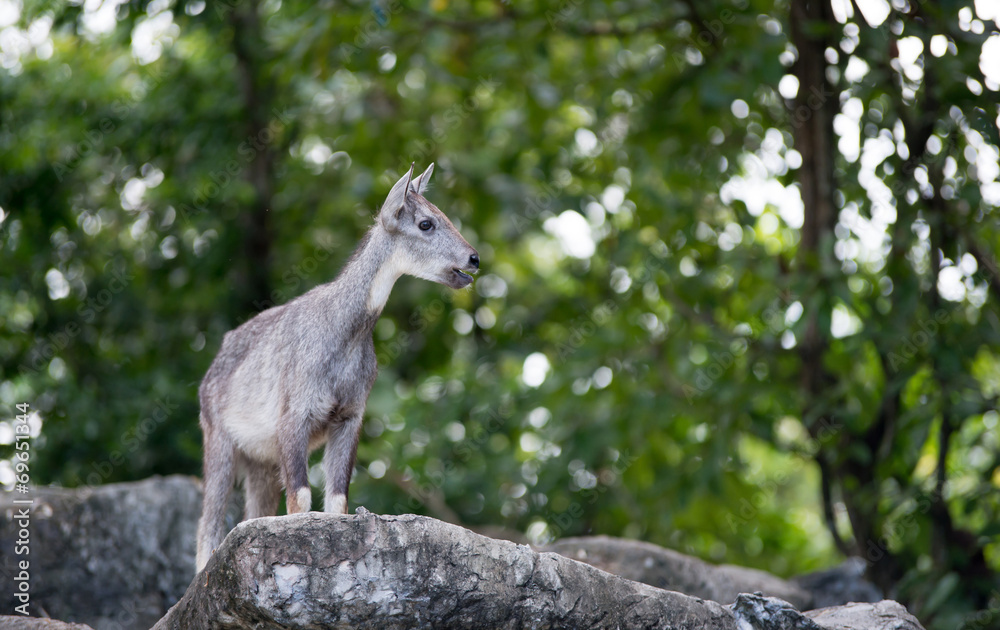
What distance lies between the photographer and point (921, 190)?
8578 mm

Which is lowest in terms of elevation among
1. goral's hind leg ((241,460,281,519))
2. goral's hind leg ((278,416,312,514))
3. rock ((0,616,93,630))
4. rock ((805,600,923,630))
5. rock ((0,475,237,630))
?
rock ((0,475,237,630))

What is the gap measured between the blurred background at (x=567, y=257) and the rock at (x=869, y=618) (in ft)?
8.37

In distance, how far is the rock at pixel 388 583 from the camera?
155 inches

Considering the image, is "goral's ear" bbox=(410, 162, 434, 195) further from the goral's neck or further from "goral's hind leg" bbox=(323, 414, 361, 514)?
"goral's hind leg" bbox=(323, 414, 361, 514)

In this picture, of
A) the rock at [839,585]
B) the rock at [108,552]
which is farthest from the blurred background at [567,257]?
the rock at [108,552]

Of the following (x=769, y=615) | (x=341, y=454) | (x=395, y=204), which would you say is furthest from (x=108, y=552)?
(x=769, y=615)

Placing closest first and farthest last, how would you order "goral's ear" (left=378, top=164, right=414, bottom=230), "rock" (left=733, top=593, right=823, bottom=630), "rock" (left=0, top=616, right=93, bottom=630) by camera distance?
"rock" (left=733, top=593, right=823, bottom=630)
"rock" (left=0, top=616, right=93, bottom=630)
"goral's ear" (left=378, top=164, right=414, bottom=230)

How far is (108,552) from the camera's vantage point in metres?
7.13

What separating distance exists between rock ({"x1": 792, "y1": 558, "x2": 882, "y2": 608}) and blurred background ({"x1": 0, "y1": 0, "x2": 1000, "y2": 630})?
0.50 meters

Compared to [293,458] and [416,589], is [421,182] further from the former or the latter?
[416,589]

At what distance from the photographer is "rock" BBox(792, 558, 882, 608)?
7.89 metres

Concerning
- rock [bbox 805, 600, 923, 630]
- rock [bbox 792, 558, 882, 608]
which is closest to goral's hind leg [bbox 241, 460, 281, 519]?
rock [bbox 805, 600, 923, 630]

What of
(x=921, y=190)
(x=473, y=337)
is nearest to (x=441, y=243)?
(x=921, y=190)

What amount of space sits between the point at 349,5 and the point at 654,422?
4938 mm
